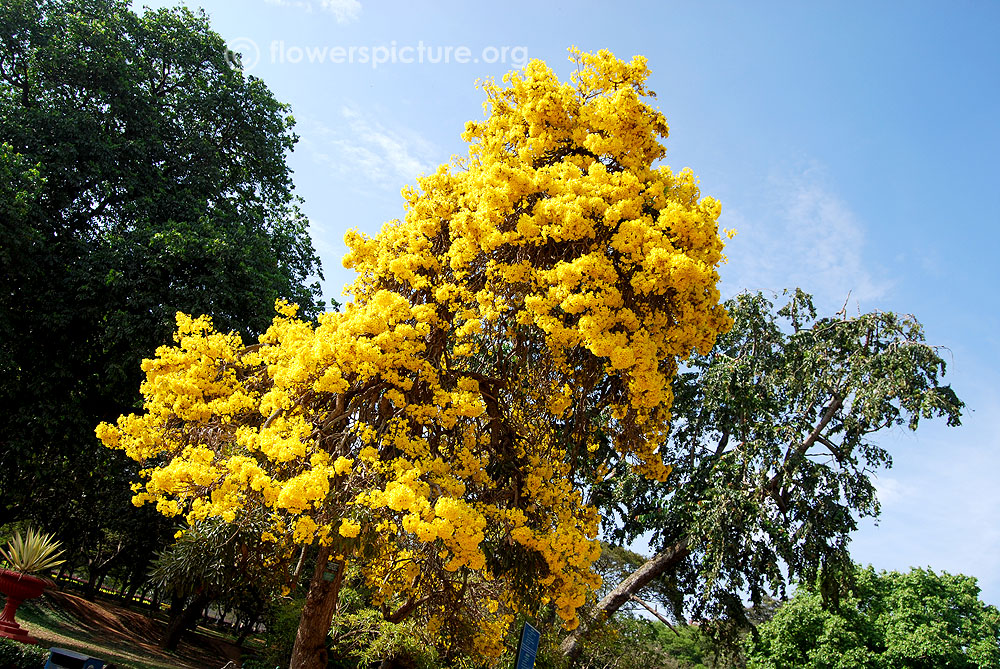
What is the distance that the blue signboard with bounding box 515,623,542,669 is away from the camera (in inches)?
257

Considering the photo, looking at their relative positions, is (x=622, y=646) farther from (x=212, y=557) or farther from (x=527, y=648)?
(x=212, y=557)

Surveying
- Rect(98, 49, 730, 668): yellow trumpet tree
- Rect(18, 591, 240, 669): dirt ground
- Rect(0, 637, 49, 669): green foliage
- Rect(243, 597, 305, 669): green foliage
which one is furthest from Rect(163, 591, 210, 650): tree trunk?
Rect(98, 49, 730, 668): yellow trumpet tree

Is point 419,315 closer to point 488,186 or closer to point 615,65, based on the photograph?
point 488,186

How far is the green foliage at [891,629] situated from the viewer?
25359mm

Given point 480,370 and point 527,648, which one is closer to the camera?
point 527,648

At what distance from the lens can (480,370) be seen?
982cm

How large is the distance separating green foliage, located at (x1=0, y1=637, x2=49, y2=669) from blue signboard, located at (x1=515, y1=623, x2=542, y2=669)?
6139 millimetres

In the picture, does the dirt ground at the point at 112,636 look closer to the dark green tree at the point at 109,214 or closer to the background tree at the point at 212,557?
the dark green tree at the point at 109,214

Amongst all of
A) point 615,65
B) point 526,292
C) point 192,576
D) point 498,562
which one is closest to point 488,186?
point 526,292

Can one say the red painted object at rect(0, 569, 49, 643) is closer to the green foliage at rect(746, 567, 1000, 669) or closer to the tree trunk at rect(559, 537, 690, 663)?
the tree trunk at rect(559, 537, 690, 663)

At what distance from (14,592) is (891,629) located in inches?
1114

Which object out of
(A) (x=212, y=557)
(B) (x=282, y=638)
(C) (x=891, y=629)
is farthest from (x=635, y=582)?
(C) (x=891, y=629)

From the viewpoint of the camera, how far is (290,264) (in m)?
16.6

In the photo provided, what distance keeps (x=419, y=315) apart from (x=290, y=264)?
9532 millimetres
